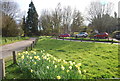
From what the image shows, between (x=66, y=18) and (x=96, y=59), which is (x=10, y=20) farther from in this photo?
(x=96, y=59)

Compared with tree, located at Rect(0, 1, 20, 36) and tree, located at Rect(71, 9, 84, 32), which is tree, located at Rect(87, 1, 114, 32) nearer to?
tree, located at Rect(71, 9, 84, 32)

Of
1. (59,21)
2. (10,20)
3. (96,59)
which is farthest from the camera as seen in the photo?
(59,21)

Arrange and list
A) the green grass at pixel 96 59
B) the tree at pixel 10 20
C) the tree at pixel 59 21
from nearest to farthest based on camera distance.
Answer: the green grass at pixel 96 59 → the tree at pixel 10 20 → the tree at pixel 59 21

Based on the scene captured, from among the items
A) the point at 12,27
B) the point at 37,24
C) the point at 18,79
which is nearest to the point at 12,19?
the point at 12,27

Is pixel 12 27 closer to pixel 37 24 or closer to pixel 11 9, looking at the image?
pixel 11 9

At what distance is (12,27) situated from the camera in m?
34.4

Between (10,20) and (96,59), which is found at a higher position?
(10,20)

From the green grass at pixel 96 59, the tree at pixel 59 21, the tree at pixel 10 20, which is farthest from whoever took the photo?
the tree at pixel 59 21

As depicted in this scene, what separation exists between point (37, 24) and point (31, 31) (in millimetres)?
3935

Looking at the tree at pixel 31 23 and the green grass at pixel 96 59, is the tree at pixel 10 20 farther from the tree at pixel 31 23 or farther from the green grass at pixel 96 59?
the green grass at pixel 96 59

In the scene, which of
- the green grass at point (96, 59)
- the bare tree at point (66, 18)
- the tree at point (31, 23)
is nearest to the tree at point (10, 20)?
the tree at point (31, 23)

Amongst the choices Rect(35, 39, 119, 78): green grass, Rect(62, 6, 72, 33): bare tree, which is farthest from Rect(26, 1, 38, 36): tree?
Rect(35, 39, 119, 78): green grass

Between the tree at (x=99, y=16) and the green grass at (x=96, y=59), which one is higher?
the tree at (x=99, y=16)

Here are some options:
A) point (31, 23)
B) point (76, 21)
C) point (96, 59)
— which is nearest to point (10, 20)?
point (31, 23)
